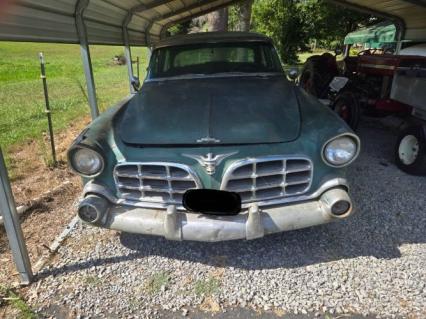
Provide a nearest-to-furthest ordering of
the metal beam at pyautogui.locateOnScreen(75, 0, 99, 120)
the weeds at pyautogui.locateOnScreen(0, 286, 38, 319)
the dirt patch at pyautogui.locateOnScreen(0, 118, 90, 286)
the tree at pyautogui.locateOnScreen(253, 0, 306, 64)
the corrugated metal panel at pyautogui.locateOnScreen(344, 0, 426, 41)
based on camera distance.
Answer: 1. the weeds at pyautogui.locateOnScreen(0, 286, 38, 319)
2. the dirt patch at pyautogui.locateOnScreen(0, 118, 90, 286)
3. the metal beam at pyautogui.locateOnScreen(75, 0, 99, 120)
4. the corrugated metal panel at pyautogui.locateOnScreen(344, 0, 426, 41)
5. the tree at pyautogui.locateOnScreen(253, 0, 306, 64)

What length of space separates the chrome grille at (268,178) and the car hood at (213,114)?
0.19 metres

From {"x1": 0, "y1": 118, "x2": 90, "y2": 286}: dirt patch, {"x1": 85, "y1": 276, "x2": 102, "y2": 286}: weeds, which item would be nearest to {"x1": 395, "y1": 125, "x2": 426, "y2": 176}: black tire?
{"x1": 85, "y1": 276, "x2": 102, "y2": 286}: weeds

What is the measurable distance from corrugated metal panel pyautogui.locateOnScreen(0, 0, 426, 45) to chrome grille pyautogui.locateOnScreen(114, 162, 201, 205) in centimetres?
149

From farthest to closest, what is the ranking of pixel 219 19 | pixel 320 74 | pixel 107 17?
pixel 219 19 → pixel 320 74 → pixel 107 17

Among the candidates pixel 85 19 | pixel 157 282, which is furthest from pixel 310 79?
pixel 157 282

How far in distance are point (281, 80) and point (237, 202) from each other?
6.36 ft

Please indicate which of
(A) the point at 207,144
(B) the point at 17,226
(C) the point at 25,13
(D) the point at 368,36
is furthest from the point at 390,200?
(D) the point at 368,36

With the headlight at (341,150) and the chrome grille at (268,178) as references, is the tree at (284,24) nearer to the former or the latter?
the headlight at (341,150)

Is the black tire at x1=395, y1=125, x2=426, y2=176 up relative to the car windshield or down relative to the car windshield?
down

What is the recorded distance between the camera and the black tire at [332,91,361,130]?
19.7 feet

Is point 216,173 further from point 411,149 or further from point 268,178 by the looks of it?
point 411,149

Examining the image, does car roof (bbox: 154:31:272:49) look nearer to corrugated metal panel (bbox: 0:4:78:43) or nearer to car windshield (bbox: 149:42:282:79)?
car windshield (bbox: 149:42:282:79)

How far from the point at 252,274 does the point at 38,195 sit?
2822 millimetres

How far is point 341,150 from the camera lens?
2.79 meters
